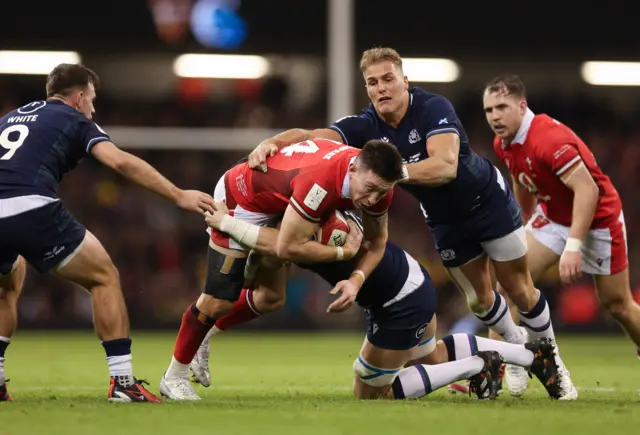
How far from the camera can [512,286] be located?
720cm

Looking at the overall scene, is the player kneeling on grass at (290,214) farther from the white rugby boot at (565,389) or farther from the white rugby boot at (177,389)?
the white rugby boot at (565,389)

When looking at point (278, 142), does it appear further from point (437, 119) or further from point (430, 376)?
point (430, 376)

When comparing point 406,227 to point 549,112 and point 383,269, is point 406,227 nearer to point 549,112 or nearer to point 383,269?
point 549,112

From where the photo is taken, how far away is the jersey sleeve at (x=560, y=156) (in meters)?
7.21

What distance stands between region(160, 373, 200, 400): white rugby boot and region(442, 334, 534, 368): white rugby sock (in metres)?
1.52

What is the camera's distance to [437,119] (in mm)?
6785

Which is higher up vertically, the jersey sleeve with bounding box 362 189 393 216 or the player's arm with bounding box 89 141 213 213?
the player's arm with bounding box 89 141 213 213

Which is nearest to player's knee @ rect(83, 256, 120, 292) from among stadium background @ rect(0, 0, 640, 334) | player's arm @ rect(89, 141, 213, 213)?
player's arm @ rect(89, 141, 213, 213)

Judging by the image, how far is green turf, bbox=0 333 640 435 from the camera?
4.87m

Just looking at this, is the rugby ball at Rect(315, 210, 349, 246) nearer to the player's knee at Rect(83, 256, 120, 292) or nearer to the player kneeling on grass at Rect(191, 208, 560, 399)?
the player kneeling on grass at Rect(191, 208, 560, 399)

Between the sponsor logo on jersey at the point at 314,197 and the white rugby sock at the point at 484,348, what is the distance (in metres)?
1.43

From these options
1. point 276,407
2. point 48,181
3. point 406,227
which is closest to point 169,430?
point 276,407

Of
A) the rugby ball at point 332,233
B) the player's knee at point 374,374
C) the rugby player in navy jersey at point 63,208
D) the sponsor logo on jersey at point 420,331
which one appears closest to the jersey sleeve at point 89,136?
the rugby player in navy jersey at point 63,208

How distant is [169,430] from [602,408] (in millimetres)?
2331
